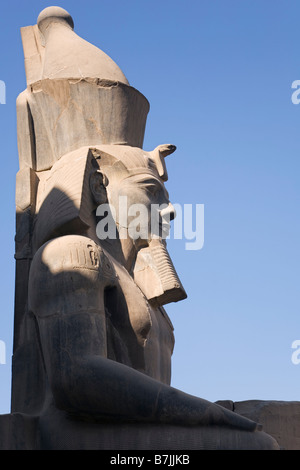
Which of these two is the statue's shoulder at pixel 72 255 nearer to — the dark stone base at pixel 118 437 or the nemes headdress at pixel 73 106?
the dark stone base at pixel 118 437

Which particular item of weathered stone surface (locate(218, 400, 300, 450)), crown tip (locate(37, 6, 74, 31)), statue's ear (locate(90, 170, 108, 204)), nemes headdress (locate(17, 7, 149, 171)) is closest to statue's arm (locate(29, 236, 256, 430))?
statue's ear (locate(90, 170, 108, 204))

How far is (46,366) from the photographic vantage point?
5930mm

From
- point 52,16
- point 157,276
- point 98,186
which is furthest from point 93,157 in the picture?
point 52,16

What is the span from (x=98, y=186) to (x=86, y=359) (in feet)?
4.99

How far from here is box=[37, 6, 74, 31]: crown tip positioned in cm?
764

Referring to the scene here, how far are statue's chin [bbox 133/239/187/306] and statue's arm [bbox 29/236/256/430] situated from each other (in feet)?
2.36

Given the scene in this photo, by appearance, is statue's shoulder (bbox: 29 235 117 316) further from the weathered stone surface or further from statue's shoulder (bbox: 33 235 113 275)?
the weathered stone surface

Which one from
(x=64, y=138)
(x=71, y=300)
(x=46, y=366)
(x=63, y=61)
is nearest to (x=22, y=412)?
(x=46, y=366)

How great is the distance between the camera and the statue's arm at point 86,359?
555 cm

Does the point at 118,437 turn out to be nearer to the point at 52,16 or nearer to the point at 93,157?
the point at 93,157

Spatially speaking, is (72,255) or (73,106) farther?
(73,106)

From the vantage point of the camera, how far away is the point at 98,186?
263 inches
